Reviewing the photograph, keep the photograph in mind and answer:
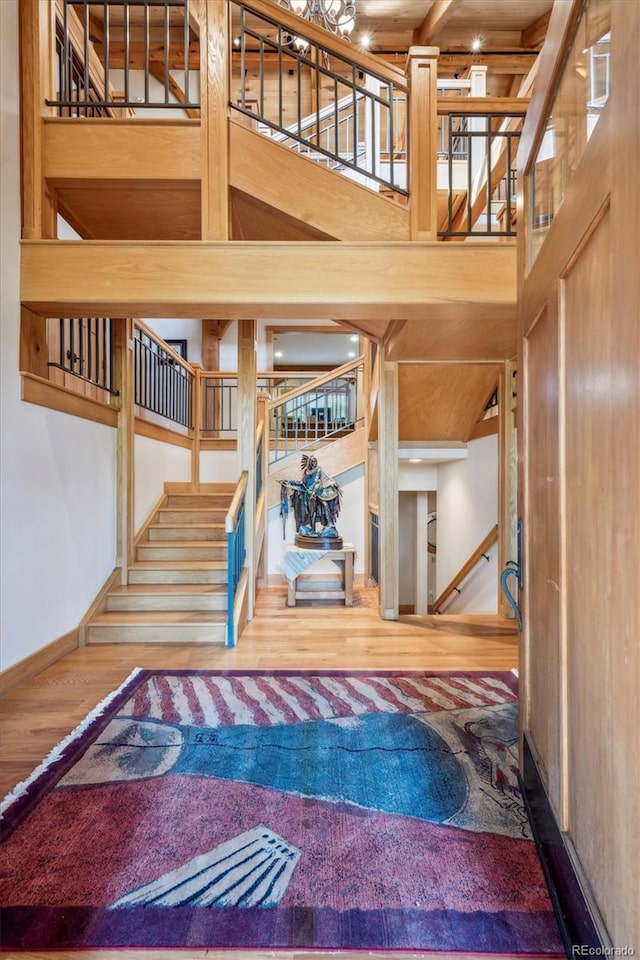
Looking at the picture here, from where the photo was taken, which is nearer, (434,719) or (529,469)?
(529,469)

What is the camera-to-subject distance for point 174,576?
143 inches

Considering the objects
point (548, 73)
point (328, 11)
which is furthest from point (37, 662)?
point (328, 11)

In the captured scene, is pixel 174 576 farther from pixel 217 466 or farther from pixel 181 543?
pixel 217 466

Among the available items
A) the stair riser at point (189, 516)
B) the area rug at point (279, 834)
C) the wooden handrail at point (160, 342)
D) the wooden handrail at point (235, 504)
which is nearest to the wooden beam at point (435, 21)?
the wooden handrail at point (160, 342)

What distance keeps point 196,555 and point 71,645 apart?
121 cm

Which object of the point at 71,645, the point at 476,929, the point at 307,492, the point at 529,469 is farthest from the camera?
the point at 307,492

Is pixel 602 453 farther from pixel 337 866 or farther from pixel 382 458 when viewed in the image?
pixel 382 458

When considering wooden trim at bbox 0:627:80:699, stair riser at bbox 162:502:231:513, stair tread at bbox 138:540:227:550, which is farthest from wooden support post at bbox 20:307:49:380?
stair riser at bbox 162:502:231:513

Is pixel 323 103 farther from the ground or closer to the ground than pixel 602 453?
farther from the ground

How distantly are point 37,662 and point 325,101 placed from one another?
723cm

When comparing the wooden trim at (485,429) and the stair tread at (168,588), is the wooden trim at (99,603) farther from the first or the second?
the wooden trim at (485,429)

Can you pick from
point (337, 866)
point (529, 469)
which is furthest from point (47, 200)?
point (337, 866)

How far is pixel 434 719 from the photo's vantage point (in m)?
2.10

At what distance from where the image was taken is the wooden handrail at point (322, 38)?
2.59m
